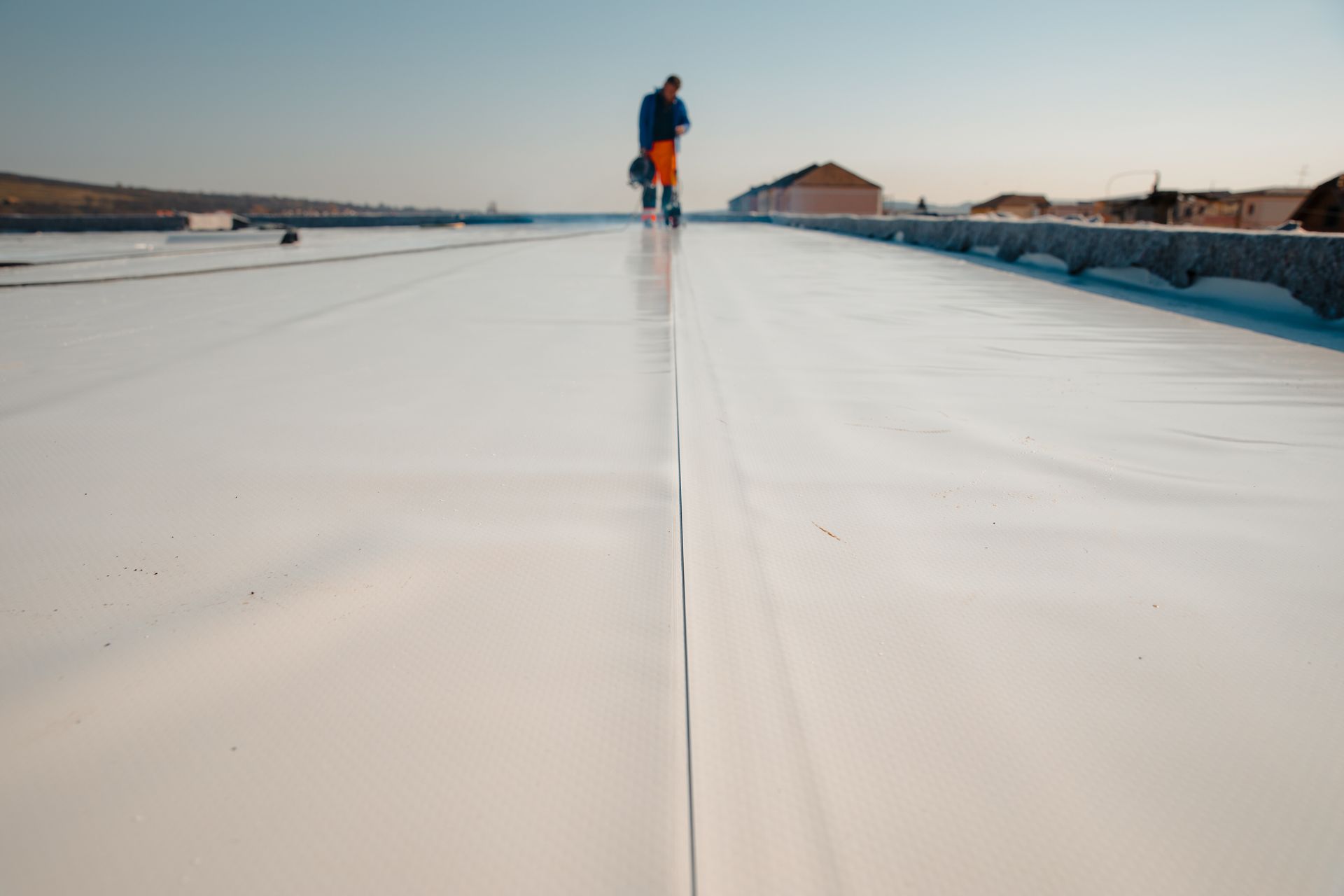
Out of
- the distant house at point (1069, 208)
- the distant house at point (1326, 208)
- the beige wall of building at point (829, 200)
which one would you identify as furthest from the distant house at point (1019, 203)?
the distant house at point (1326, 208)

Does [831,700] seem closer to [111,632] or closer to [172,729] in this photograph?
[172,729]

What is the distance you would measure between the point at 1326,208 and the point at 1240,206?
78.0ft

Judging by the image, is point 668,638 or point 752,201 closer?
point 668,638

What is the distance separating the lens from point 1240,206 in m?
23.3

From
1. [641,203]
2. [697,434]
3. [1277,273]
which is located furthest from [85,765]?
[641,203]

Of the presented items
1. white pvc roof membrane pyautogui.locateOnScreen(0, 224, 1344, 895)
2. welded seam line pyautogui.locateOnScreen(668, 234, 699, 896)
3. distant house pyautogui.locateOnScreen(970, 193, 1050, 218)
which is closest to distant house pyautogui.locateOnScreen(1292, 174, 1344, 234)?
white pvc roof membrane pyautogui.locateOnScreen(0, 224, 1344, 895)

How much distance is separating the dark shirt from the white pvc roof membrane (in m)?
5.94

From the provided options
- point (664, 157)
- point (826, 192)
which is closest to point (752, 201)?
point (826, 192)

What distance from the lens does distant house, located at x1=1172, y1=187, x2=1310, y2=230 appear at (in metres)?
17.8

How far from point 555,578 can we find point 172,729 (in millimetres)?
303

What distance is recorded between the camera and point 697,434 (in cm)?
97

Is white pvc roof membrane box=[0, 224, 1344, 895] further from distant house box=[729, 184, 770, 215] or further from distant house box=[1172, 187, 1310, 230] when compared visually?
distant house box=[729, 184, 770, 215]

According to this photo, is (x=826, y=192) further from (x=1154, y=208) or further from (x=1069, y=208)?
(x=1154, y=208)

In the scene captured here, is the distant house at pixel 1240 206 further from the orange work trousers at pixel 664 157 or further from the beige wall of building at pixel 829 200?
the orange work trousers at pixel 664 157
